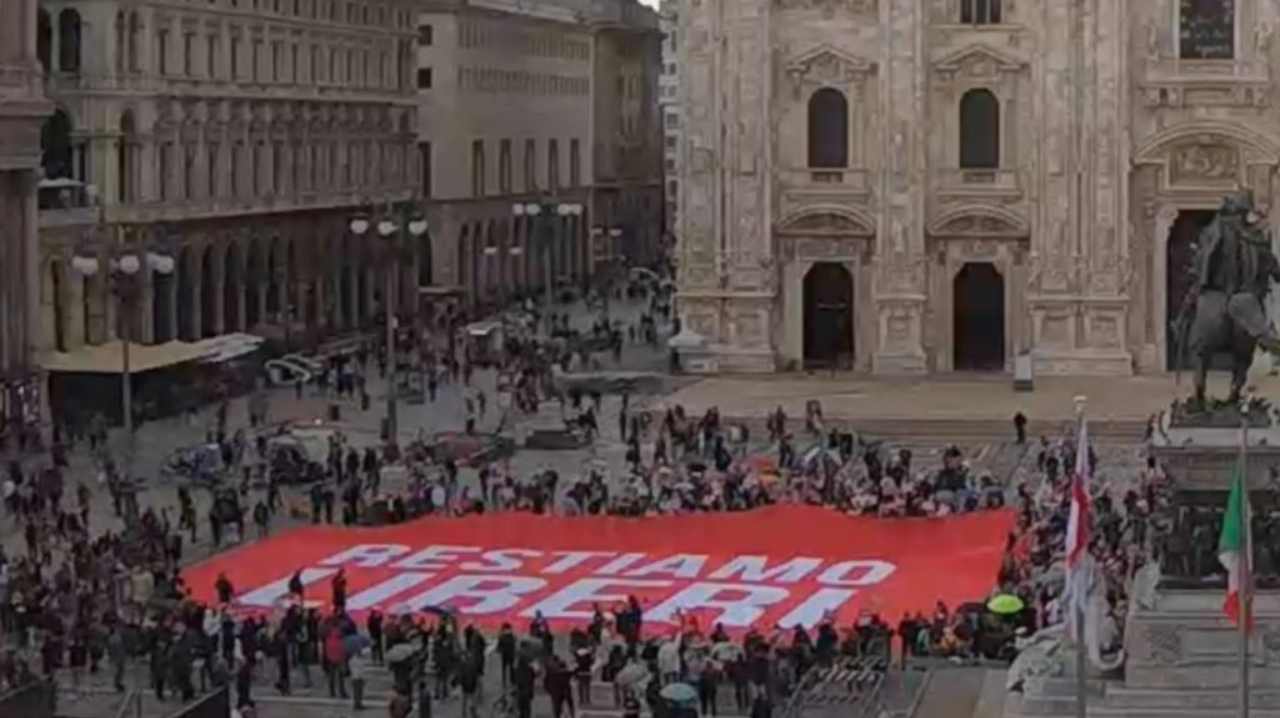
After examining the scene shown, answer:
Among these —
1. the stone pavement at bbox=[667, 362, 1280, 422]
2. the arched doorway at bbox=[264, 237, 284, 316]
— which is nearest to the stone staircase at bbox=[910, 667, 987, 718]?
the stone pavement at bbox=[667, 362, 1280, 422]

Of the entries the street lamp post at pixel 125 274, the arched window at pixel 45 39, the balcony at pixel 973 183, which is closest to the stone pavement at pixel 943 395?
the balcony at pixel 973 183

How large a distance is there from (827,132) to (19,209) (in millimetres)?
24365

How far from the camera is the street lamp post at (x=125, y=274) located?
181 ft

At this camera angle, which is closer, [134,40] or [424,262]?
[134,40]

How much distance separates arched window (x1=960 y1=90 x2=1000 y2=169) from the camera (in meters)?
76.9

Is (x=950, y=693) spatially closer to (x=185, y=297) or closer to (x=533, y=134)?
(x=185, y=297)

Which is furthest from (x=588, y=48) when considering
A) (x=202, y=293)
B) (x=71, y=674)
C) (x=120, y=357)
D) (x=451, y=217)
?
(x=71, y=674)

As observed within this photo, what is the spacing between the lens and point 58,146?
74.8m

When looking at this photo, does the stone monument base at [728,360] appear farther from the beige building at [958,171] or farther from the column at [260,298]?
the column at [260,298]

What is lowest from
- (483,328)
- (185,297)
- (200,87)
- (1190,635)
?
(1190,635)

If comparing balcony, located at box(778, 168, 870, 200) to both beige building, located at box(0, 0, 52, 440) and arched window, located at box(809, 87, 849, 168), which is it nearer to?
arched window, located at box(809, 87, 849, 168)

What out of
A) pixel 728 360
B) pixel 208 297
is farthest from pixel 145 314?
pixel 728 360

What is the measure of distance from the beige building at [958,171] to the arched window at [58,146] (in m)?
17.3

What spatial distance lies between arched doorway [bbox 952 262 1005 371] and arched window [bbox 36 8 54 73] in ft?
84.7
